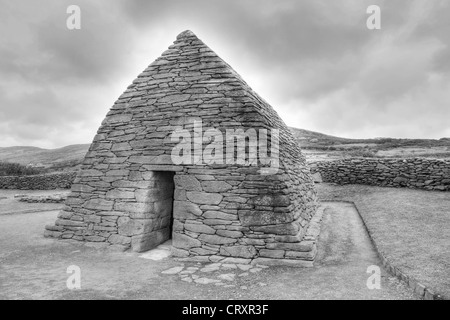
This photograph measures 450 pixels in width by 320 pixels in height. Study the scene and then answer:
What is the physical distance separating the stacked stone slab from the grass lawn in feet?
6.09

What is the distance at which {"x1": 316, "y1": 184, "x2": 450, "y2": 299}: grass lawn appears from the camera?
15.9ft

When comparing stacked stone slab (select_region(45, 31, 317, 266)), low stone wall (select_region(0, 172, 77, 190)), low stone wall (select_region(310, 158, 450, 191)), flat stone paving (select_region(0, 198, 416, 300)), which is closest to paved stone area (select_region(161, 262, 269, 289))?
flat stone paving (select_region(0, 198, 416, 300))

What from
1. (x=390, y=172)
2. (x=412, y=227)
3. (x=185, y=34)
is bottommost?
(x=412, y=227)

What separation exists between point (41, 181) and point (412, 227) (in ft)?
81.9

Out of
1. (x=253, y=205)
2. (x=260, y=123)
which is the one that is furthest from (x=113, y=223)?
(x=260, y=123)

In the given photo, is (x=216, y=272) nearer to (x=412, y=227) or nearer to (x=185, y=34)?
(x=412, y=227)

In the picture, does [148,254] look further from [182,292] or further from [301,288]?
[301,288]

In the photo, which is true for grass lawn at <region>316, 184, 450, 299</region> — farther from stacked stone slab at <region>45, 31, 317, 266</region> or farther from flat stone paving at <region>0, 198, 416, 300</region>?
stacked stone slab at <region>45, 31, 317, 266</region>

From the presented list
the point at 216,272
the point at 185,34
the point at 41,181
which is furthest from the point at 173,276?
the point at 41,181

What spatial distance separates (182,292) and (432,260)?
4.62 m

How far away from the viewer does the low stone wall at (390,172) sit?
13.4 meters

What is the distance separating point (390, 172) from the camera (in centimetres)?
1497

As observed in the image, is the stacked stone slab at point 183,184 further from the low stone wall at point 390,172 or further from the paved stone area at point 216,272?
the low stone wall at point 390,172
